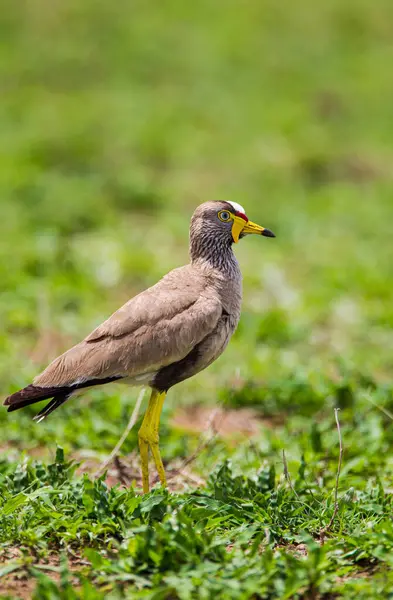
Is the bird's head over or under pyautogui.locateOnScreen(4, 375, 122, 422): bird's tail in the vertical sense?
over

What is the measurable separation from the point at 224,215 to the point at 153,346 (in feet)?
2.93

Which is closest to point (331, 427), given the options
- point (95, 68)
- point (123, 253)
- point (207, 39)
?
point (123, 253)

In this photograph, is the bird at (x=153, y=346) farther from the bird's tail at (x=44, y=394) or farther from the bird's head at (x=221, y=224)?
the bird's head at (x=221, y=224)

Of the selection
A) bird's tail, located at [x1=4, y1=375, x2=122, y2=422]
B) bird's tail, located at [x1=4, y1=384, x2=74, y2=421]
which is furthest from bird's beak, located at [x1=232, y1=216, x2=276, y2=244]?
bird's tail, located at [x1=4, y1=384, x2=74, y2=421]

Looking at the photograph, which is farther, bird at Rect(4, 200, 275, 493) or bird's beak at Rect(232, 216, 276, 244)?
bird's beak at Rect(232, 216, 276, 244)

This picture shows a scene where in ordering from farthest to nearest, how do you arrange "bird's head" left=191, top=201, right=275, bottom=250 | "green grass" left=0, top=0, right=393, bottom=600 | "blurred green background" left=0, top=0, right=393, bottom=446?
"blurred green background" left=0, top=0, right=393, bottom=446 < "bird's head" left=191, top=201, right=275, bottom=250 < "green grass" left=0, top=0, right=393, bottom=600

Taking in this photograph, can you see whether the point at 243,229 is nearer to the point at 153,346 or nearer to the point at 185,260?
the point at 153,346

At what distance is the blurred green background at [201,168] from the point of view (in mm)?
7273

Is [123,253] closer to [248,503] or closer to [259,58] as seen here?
[248,503]

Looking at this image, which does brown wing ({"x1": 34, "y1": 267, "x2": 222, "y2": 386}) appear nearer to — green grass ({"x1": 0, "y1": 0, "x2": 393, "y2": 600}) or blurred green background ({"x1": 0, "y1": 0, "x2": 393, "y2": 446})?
green grass ({"x1": 0, "y1": 0, "x2": 393, "y2": 600})

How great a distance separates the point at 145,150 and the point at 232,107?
247 cm

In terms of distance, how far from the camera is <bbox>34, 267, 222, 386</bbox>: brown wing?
4062 mm

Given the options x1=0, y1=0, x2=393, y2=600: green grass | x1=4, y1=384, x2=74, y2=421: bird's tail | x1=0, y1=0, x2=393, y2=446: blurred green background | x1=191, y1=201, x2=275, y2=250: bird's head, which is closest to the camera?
x1=0, y1=0, x2=393, y2=600: green grass

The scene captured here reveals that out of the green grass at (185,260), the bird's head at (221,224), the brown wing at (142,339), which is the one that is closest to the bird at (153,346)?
the brown wing at (142,339)
